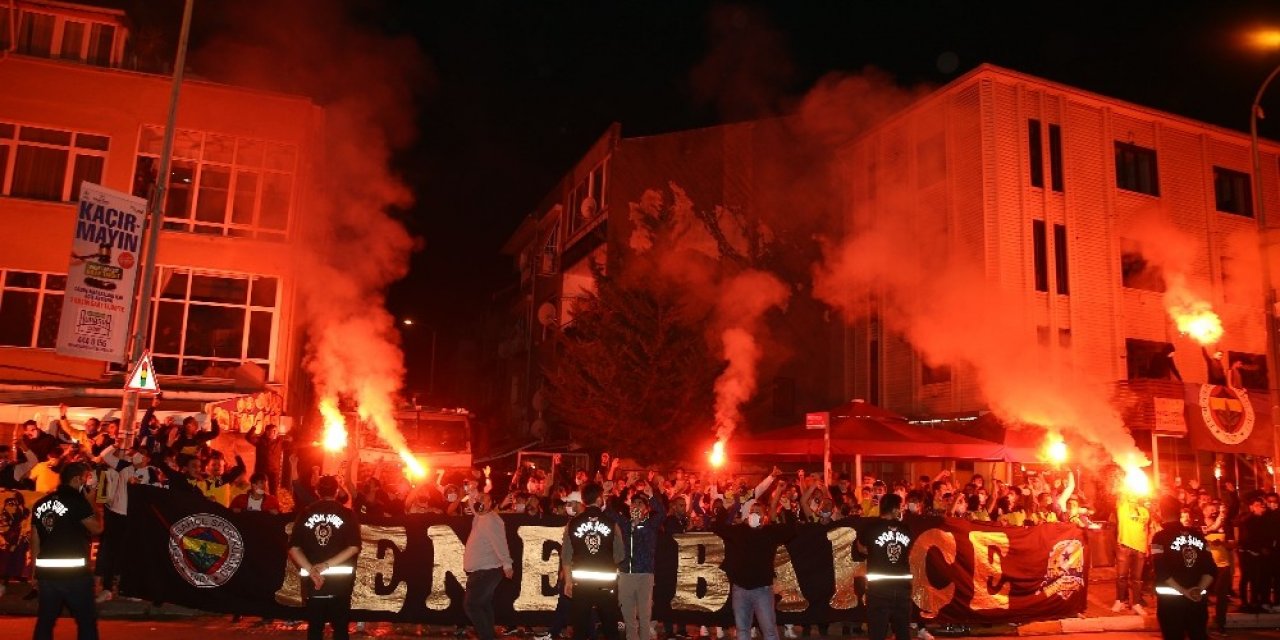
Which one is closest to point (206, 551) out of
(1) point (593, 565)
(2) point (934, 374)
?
(1) point (593, 565)

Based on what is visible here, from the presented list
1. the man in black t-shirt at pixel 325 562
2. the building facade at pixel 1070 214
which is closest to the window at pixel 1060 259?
the building facade at pixel 1070 214

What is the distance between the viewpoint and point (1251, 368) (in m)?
26.9

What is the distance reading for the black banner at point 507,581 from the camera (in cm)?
1057

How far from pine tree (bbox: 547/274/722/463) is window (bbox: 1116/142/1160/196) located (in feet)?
43.5

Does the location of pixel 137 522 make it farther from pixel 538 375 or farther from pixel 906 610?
pixel 538 375

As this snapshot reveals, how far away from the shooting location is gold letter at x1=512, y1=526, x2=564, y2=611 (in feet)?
35.8

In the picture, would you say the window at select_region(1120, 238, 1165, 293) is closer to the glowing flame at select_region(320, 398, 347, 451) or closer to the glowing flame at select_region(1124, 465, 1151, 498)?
the glowing flame at select_region(1124, 465, 1151, 498)

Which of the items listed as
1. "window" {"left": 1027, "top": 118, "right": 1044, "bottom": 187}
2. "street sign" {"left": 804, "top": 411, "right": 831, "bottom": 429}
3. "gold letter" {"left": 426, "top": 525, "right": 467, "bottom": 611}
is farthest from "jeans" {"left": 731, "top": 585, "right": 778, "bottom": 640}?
"window" {"left": 1027, "top": 118, "right": 1044, "bottom": 187}

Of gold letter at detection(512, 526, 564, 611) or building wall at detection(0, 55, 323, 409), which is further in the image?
building wall at detection(0, 55, 323, 409)

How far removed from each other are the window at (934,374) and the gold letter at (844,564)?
1487 centimetres

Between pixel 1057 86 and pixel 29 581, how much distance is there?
25783mm

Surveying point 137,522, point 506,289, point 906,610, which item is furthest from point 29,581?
point 506,289

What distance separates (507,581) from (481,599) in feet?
6.61

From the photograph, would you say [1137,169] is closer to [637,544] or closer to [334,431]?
[334,431]
